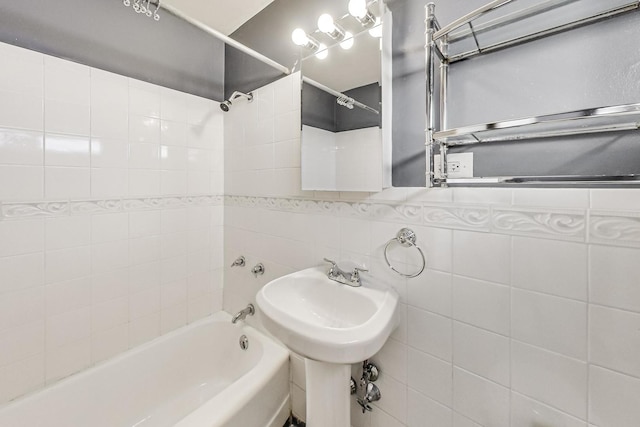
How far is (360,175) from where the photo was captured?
43.4 inches

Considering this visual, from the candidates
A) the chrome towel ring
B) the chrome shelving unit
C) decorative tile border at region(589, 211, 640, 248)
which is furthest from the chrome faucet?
decorative tile border at region(589, 211, 640, 248)

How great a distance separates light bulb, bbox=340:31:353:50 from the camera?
1.14m

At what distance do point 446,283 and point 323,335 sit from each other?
1.55ft

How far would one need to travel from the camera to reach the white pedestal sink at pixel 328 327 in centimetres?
72

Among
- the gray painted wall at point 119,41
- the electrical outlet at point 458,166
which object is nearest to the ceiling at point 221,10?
the gray painted wall at point 119,41

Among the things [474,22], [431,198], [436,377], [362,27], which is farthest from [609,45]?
[436,377]

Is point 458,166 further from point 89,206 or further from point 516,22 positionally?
point 89,206

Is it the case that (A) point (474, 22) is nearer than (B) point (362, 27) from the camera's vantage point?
Yes

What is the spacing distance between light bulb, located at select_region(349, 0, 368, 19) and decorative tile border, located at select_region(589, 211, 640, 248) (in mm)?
1032

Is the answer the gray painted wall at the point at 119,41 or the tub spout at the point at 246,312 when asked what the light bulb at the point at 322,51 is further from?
the tub spout at the point at 246,312

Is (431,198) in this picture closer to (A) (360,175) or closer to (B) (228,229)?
(A) (360,175)

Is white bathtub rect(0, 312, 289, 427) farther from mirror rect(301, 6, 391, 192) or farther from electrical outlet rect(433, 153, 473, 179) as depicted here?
electrical outlet rect(433, 153, 473, 179)

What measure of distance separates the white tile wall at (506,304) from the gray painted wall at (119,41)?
128 cm

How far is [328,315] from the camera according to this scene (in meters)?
1.11
